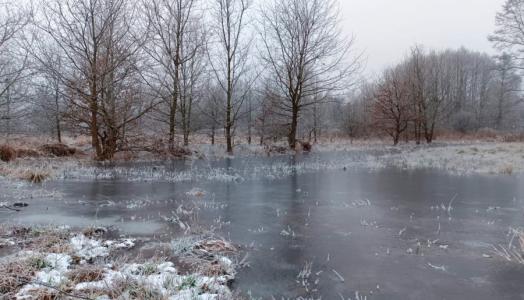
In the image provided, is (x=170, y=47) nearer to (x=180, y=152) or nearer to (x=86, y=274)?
(x=180, y=152)

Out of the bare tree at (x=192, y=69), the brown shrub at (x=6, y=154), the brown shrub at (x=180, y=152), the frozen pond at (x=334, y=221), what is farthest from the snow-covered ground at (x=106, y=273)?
the bare tree at (x=192, y=69)

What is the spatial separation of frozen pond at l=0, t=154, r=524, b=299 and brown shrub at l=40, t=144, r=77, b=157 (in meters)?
6.82

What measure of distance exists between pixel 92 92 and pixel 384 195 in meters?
12.5

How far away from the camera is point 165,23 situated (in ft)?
72.7

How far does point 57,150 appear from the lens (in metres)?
18.6

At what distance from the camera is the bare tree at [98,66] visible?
55.0 feet

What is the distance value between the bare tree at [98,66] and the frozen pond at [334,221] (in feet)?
17.9

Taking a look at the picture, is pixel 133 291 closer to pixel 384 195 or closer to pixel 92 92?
pixel 384 195

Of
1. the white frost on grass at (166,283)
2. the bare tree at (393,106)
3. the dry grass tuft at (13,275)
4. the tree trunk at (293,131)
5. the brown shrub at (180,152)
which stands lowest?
the white frost on grass at (166,283)

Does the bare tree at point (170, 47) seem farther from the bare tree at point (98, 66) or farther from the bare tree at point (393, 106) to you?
the bare tree at point (393, 106)

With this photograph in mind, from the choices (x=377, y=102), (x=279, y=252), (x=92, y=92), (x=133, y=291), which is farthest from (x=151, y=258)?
(x=377, y=102)

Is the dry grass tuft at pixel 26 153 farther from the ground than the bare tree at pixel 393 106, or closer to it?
closer to it

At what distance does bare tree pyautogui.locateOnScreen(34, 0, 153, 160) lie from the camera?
16.8 metres

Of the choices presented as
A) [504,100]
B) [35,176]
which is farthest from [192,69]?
[504,100]
